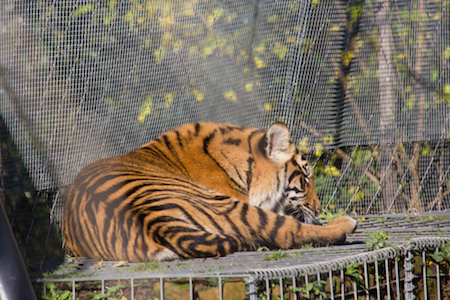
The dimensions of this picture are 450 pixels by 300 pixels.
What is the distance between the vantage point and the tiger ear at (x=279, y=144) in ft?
8.11

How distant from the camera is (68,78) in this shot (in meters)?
2.13

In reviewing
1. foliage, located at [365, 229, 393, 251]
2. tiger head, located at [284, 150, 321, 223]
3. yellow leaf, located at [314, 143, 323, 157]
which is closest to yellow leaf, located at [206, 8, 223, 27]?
tiger head, located at [284, 150, 321, 223]

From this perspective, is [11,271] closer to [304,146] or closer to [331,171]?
[304,146]

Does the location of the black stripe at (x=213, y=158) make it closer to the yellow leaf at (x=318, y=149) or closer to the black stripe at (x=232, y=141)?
the black stripe at (x=232, y=141)

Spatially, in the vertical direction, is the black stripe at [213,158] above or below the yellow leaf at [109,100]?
below

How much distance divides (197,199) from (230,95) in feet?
3.02

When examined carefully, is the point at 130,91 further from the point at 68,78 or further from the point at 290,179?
the point at 290,179

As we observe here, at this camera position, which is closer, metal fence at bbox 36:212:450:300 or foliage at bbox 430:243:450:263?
metal fence at bbox 36:212:450:300

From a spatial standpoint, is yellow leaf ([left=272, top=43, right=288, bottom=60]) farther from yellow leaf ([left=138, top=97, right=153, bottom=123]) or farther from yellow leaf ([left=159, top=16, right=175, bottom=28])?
yellow leaf ([left=138, top=97, right=153, bottom=123])

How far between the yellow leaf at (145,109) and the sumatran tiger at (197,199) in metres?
0.16

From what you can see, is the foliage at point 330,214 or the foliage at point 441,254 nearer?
the foliage at point 441,254

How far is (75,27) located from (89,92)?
1.10ft

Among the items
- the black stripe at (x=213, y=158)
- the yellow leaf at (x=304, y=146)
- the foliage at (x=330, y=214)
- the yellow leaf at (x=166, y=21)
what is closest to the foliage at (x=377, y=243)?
the black stripe at (x=213, y=158)

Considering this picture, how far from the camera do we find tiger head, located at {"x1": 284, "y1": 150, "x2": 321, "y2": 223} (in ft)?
8.55
